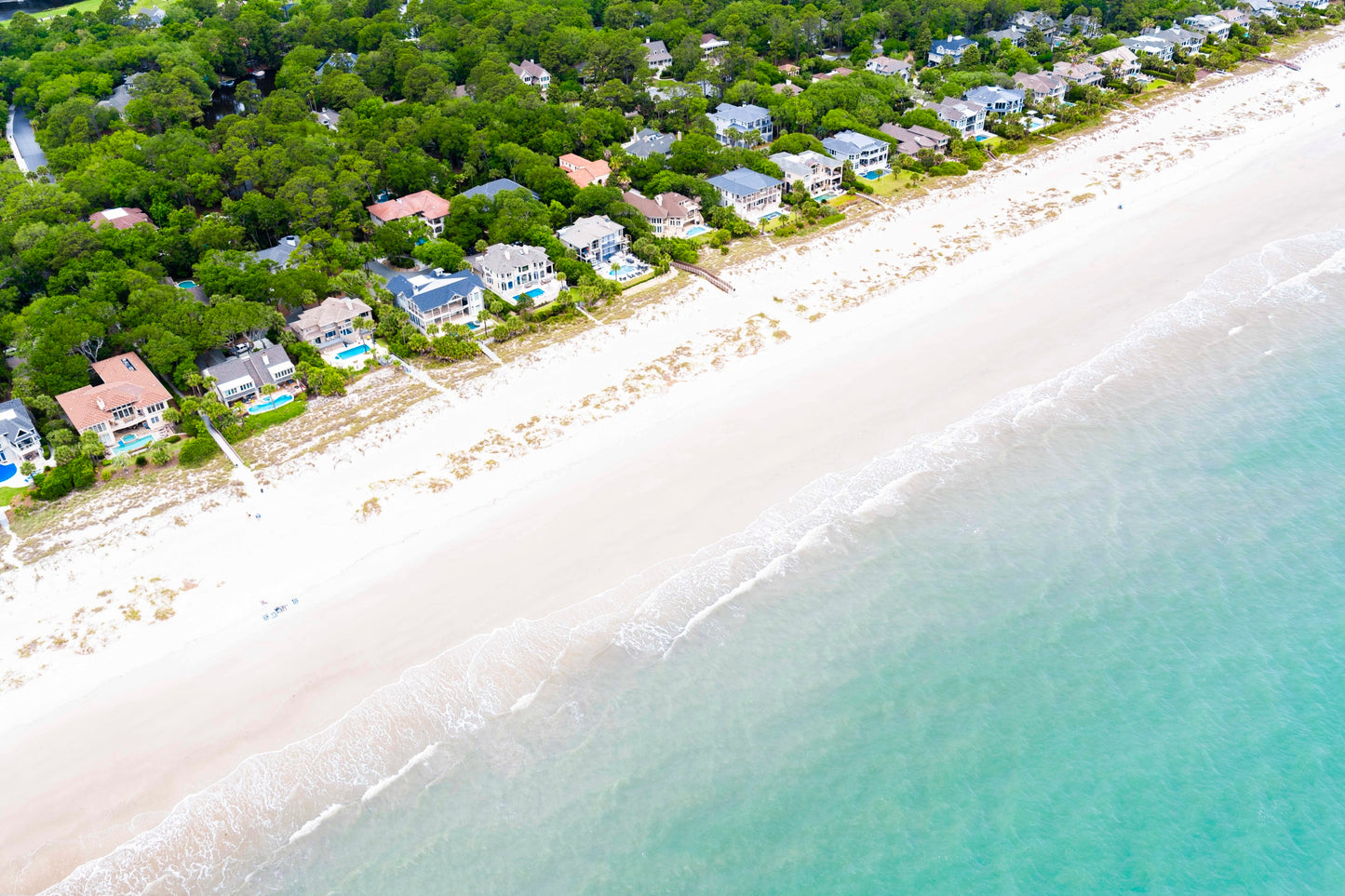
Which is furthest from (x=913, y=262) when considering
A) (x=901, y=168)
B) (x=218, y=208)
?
(x=218, y=208)

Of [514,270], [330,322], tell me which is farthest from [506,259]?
[330,322]

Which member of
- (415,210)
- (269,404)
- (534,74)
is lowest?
(269,404)

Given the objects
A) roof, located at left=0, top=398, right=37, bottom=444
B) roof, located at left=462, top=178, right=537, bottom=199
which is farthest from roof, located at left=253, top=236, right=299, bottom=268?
roof, located at left=0, top=398, right=37, bottom=444

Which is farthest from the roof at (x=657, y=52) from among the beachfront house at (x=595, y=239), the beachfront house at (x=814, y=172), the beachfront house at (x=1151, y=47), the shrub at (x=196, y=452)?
the shrub at (x=196, y=452)

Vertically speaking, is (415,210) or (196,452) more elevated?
(415,210)

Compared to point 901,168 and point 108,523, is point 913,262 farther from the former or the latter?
point 108,523

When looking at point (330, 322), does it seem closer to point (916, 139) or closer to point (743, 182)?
point (743, 182)
